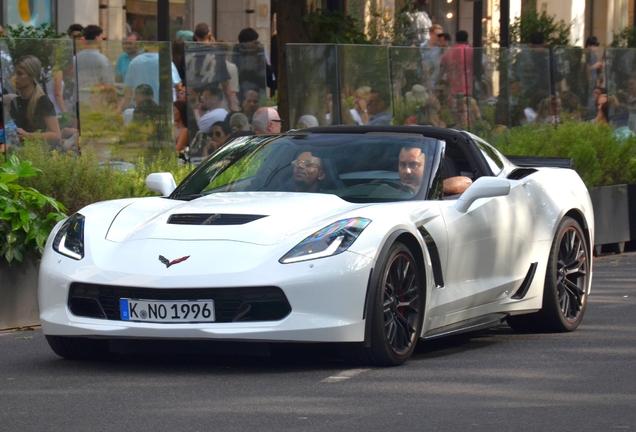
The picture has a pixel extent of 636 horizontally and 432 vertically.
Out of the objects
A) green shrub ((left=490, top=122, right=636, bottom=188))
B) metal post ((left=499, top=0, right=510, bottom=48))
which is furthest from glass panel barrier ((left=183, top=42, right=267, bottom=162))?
metal post ((left=499, top=0, right=510, bottom=48))

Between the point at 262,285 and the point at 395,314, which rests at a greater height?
the point at 262,285

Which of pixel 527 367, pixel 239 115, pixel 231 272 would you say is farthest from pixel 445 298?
pixel 239 115

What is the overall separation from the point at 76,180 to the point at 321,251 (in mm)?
4450

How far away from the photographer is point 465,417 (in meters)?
5.72

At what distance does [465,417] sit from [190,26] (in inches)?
845

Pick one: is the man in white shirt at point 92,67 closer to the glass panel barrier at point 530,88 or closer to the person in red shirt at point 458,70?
the person in red shirt at point 458,70

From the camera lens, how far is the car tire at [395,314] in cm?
683

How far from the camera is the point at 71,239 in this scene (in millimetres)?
7145

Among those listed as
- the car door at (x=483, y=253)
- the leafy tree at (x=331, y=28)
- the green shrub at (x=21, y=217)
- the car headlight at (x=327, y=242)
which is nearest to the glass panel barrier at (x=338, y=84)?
the leafy tree at (x=331, y=28)

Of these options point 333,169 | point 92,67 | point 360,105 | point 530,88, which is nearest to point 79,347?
point 333,169

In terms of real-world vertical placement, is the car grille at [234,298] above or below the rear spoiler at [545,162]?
below

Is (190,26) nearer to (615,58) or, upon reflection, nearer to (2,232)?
(615,58)

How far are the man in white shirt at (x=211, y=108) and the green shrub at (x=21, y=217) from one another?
462cm

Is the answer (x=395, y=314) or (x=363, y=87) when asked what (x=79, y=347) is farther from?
(x=363, y=87)
